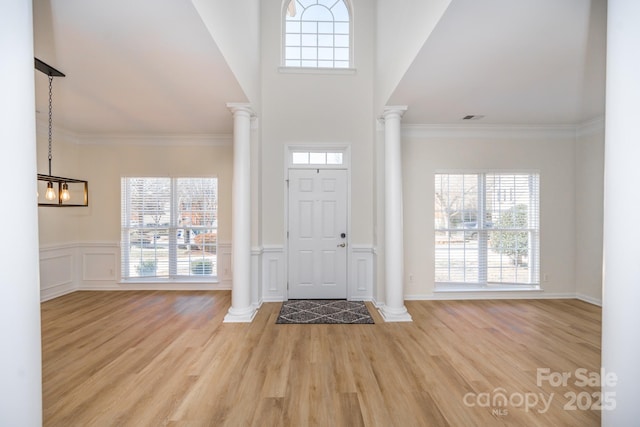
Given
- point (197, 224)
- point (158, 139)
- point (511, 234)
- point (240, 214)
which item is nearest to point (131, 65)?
point (240, 214)

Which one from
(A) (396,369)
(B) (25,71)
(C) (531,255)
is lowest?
(A) (396,369)

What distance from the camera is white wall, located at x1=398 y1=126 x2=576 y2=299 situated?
4.83m

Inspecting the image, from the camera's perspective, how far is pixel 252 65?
→ 4.11 metres

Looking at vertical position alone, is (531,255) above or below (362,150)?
below

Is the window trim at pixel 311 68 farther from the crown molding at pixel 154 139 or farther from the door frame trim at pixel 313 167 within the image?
the crown molding at pixel 154 139

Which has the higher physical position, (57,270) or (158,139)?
(158,139)

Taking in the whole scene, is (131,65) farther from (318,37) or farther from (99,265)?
(99,265)

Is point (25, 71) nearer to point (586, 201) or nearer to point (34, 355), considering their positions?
point (34, 355)

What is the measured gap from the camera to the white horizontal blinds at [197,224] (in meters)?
5.36

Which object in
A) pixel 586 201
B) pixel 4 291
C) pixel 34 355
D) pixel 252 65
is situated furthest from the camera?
pixel 586 201

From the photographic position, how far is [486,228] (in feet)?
16.0

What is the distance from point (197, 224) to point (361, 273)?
120 inches

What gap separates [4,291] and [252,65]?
12.4ft

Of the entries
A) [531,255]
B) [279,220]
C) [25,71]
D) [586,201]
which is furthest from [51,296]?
[586,201]
